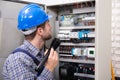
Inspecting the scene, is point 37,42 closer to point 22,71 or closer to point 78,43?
point 22,71

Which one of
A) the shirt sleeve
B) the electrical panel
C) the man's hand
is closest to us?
the shirt sleeve

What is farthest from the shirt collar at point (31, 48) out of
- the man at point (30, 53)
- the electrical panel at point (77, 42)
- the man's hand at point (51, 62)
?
the electrical panel at point (77, 42)

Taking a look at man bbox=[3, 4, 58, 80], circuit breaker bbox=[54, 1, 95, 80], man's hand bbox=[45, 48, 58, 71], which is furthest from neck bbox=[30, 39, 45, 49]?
circuit breaker bbox=[54, 1, 95, 80]

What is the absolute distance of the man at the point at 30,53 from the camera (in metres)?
1.24

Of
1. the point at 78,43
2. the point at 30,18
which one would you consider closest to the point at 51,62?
the point at 30,18

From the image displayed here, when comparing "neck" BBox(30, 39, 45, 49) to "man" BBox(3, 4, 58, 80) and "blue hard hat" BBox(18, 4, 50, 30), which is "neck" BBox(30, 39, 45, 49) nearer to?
"man" BBox(3, 4, 58, 80)

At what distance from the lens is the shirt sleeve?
1228 millimetres

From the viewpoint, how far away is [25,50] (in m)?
1.33

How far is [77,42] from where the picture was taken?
1821 mm

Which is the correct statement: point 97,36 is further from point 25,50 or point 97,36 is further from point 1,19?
point 1,19

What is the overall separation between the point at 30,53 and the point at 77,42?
603 mm

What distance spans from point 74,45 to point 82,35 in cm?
14

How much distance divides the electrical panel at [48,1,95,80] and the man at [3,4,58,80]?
1.37 feet

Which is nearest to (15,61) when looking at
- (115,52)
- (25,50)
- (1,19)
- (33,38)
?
(25,50)
